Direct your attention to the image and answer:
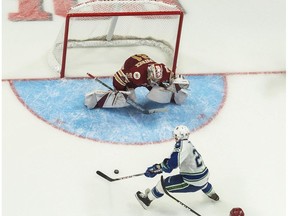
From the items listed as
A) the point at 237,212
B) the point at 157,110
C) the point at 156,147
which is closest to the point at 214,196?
the point at 237,212

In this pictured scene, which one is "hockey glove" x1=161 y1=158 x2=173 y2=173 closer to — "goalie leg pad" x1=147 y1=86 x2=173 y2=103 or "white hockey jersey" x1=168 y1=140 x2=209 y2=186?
"white hockey jersey" x1=168 y1=140 x2=209 y2=186

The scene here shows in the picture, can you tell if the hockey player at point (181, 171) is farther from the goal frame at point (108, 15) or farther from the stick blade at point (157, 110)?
the goal frame at point (108, 15)

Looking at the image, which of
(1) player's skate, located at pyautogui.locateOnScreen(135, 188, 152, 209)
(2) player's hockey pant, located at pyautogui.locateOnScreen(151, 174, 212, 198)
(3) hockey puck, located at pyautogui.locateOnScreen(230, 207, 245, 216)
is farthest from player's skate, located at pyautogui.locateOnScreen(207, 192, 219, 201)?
(1) player's skate, located at pyautogui.locateOnScreen(135, 188, 152, 209)

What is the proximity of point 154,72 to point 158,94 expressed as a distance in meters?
0.23

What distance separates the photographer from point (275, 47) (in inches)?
242

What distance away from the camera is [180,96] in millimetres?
5172

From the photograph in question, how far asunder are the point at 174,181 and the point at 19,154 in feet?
3.65

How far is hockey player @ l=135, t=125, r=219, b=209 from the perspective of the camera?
396 centimetres

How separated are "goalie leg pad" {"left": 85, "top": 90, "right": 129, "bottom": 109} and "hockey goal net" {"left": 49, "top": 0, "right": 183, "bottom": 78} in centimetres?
50

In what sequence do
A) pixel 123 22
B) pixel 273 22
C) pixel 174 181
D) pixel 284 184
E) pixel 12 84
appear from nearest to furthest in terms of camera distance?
pixel 174 181
pixel 284 184
pixel 12 84
pixel 123 22
pixel 273 22

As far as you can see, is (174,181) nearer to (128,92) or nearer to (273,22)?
(128,92)

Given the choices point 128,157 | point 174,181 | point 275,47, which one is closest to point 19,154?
point 128,157

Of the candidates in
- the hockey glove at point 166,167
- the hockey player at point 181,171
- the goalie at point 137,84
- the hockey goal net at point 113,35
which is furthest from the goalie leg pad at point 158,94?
the hockey glove at point 166,167

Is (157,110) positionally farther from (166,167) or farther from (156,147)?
(166,167)
